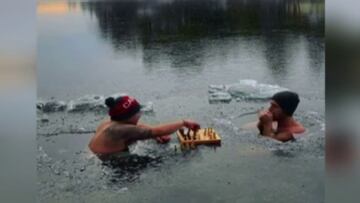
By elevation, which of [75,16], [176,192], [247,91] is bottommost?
[176,192]

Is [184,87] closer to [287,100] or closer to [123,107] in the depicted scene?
[123,107]

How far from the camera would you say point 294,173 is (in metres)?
2.46

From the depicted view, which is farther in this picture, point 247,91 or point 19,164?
point 247,91

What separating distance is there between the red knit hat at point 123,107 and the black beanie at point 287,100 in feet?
2.37

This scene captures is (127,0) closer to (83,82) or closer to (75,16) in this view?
(75,16)

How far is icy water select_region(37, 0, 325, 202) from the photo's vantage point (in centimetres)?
238

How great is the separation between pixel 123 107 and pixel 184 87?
0.33 metres

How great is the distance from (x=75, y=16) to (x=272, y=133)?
1.18 metres

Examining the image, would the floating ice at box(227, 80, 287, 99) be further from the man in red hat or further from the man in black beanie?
the man in red hat

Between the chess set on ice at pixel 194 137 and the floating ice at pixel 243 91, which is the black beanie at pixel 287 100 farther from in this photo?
the chess set on ice at pixel 194 137

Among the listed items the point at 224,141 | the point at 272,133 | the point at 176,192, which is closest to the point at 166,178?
the point at 176,192

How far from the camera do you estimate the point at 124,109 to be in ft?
8.00

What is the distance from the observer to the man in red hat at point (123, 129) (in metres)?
2.42

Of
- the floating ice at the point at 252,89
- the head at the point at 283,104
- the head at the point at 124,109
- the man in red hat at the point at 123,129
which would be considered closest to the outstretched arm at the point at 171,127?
the man in red hat at the point at 123,129
